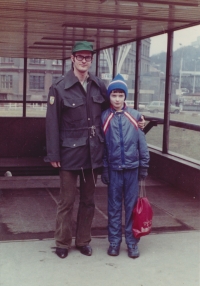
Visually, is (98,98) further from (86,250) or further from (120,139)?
(86,250)

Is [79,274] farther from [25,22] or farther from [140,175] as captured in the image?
[25,22]

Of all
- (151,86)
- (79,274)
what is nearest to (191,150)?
(151,86)

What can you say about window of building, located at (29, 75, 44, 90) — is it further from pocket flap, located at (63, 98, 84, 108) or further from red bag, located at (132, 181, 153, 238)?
red bag, located at (132, 181, 153, 238)

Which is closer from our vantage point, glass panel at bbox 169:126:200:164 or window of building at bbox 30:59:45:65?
glass panel at bbox 169:126:200:164

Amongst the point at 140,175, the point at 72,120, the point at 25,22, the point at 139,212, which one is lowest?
the point at 139,212

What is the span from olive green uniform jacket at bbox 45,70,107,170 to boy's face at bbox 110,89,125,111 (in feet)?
0.55

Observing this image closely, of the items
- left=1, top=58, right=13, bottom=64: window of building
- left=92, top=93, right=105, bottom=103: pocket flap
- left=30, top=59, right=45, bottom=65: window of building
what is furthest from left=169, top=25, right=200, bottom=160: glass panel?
left=1, top=58, right=13, bottom=64: window of building

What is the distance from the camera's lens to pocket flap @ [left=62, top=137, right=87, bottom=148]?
463 centimetres

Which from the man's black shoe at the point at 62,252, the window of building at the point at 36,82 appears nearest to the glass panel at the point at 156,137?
the man's black shoe at the point at 62,252

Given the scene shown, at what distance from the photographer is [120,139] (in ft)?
15.6

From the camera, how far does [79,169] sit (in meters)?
4.69

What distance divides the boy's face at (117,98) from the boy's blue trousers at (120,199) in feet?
1.98

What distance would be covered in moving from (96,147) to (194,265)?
1361 mm

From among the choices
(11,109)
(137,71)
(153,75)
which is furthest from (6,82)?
(153,75)
